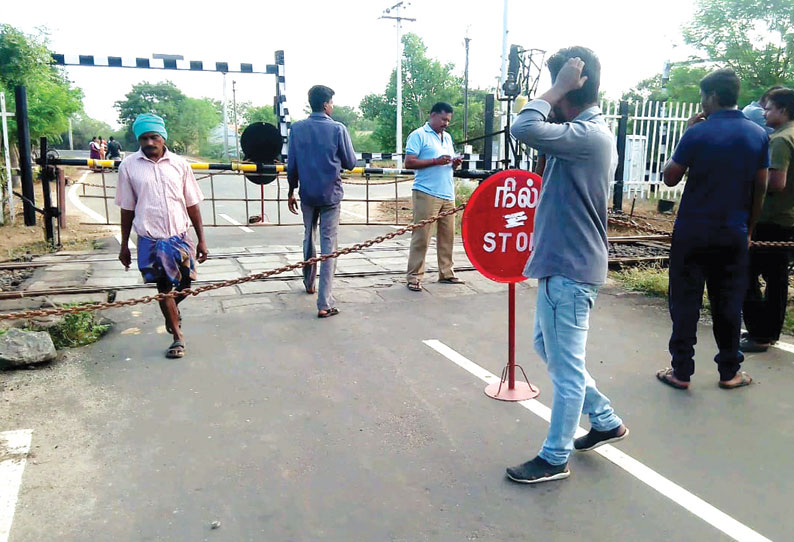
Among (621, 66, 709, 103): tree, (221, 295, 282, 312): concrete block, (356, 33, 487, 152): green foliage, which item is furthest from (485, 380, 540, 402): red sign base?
(356, 33, 487, 152): green foliage

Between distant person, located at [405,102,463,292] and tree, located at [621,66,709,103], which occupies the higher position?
tree, located at [621,66,709,103]

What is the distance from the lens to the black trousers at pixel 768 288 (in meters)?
4.73

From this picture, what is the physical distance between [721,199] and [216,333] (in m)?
3.92

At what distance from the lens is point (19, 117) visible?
840 centimetres

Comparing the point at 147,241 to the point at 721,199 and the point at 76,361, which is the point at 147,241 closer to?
the point at 76,361

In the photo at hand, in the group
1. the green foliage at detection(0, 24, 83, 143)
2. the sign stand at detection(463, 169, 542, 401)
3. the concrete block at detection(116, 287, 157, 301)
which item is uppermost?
the green foliage at detection(0, 24, 83, 143)

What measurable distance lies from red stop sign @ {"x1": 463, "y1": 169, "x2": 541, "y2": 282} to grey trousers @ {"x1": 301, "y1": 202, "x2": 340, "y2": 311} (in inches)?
84.0

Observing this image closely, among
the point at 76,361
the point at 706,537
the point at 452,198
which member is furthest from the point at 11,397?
the point at 452,198

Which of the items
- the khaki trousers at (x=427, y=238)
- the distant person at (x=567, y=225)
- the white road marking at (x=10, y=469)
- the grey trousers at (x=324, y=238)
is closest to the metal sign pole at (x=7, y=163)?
the grey trousers at (x=324, y=238)

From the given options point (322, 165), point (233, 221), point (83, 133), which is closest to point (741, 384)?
point (322, 165)

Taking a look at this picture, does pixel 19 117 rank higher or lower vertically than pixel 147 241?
higher

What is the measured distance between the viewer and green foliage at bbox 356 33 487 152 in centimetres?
4722

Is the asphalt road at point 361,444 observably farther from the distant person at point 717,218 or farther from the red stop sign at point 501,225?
the red stop sign at point 501,225

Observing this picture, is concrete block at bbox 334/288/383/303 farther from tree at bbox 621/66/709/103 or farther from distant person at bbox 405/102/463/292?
tree at bbox 621/66/709/103
